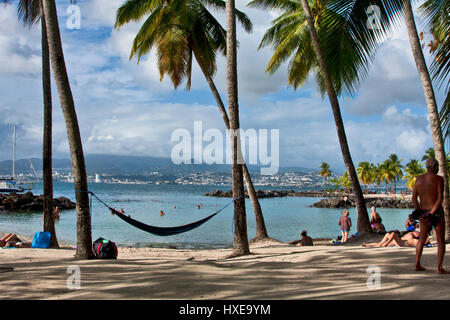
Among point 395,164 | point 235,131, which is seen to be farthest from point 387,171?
point 235,131

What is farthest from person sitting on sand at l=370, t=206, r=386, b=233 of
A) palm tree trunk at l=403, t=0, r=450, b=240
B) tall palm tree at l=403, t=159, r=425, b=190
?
tall palm tree at l=403, t=159, r=425, b=190

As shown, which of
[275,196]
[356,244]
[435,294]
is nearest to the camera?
[435,294]

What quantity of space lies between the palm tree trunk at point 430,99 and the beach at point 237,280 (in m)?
1.97

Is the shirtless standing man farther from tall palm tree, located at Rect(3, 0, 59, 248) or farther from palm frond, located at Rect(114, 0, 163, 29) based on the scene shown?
palm frond, located at Rect(114, 0, 163, 29)

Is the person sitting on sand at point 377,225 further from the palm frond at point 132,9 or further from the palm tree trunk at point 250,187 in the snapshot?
the palm frond at point 132,9

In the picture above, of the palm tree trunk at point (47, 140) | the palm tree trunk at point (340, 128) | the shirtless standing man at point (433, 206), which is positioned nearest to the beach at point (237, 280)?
the shirtless standing man at point (433, 206)

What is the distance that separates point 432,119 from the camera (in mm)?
7387

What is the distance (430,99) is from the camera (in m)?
7.40

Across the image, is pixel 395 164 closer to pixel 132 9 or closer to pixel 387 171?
pixel 387 171

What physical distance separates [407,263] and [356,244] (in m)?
3.20

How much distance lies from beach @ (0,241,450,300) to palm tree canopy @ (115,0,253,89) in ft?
26.8

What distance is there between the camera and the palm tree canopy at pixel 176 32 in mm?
12273
